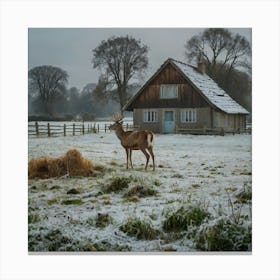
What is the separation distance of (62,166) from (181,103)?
123 centimetres

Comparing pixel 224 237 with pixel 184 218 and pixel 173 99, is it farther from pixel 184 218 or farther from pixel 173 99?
pixel 173 99

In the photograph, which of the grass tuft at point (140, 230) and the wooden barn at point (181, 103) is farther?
the wooden barn at point (181, 103)

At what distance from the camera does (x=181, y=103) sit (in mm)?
3518

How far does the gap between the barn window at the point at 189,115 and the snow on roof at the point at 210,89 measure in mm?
194

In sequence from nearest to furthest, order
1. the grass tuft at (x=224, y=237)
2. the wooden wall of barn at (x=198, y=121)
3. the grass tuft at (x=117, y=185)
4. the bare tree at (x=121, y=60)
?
the grass tuft at (x=224, y=237)
the grass tuft at (x=117, y=185)
the bare tree at (x=121, y=60)
the wooden wall of barn at (x=198, y=121)

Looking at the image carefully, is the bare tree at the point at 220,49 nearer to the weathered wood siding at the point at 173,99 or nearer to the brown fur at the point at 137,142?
the weathered wood siding at the point at 173,99

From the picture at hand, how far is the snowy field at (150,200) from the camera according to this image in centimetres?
311

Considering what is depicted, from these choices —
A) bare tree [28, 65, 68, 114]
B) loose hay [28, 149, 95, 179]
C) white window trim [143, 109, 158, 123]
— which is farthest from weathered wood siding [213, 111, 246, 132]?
bare tree [28, 65, 68, 114]

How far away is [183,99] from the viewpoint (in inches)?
138

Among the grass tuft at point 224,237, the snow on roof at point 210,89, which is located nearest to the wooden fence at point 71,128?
the snow on roof at point 210,89
